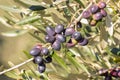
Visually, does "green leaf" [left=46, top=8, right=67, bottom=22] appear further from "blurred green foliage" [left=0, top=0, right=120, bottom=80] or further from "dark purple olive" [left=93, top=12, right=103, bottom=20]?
"dark purple olive" [left=93, top=12, right=103, bottom=20]

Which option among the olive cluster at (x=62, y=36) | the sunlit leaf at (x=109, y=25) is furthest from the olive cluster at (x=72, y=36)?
the sunlit leaf at (x=109, y=25)

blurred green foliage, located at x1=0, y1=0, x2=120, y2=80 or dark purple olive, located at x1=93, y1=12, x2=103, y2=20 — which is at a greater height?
blurred green foliage, located at x1=0, y1=0, x2=120, y2=80

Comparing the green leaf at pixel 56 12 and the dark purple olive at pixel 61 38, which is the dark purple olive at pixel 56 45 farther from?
the green leaf at pixel 56 12

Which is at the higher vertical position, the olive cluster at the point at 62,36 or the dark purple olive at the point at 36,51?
the dark purple olive at the point at 36,51

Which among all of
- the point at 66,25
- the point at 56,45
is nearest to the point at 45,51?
the point at 56,45

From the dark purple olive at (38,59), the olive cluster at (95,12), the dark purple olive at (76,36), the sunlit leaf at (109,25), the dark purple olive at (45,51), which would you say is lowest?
the dark purple olive at (76,36)

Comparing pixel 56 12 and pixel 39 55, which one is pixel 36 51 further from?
pixel 56 12

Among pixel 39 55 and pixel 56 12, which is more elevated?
pixel 56 12

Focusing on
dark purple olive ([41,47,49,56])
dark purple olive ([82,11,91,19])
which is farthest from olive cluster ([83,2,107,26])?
dark purple olive ([41,47,49,56])
